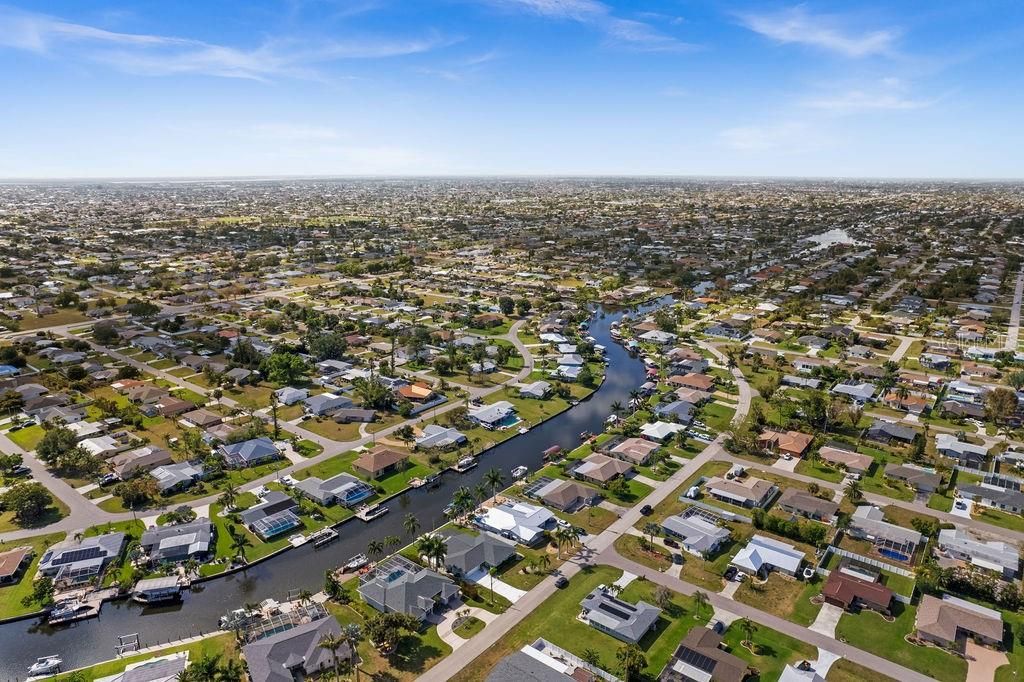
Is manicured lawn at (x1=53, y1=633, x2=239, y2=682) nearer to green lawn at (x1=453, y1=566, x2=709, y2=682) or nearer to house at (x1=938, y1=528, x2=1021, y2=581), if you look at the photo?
green lawn at (x1=453, y1=566, x2=709, y2=682)

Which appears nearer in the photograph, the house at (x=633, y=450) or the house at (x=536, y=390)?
the house at (x=633, y=450)

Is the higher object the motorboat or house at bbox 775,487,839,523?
house at bbox 775,487,839,523

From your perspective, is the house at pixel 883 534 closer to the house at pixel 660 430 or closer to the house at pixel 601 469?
the house at pixel 660 430

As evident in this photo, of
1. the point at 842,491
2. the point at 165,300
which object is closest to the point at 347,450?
the point at 842,491

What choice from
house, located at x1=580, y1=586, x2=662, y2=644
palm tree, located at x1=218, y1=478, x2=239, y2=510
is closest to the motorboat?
palm tree, located at x1=218, y1=478, x2=239, y2=510

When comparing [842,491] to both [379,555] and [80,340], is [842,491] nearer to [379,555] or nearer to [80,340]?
Answer: [379,555]

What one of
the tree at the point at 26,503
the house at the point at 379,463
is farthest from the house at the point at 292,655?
the tree at the point at 26,503
